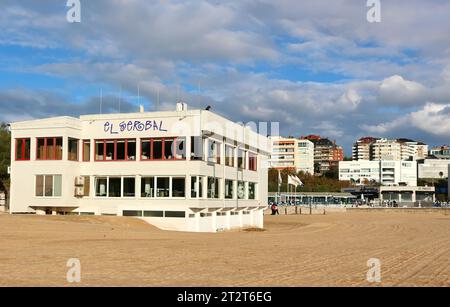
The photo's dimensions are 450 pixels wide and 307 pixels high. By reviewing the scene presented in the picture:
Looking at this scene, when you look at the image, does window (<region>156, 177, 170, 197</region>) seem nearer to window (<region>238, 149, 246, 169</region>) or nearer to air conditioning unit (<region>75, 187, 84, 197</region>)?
air conditioning unit (<region>75, 187, 84, 197</region>)

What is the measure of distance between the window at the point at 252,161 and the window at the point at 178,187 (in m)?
11.3

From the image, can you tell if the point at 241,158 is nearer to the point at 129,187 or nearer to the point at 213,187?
the point at 213,187

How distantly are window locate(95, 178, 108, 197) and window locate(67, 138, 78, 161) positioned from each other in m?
2.16

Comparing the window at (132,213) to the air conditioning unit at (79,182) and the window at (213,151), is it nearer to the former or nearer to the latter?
the air conditioning unit at (79,182)

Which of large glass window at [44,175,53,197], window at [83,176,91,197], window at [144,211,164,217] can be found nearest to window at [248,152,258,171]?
window at [144,211,164,217]

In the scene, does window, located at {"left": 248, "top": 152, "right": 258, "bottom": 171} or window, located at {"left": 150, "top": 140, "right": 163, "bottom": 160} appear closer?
window, located at {"left": 150, "top": 140, "right": 163, "bottom": 160}

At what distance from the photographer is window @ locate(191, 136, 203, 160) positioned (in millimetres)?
37344

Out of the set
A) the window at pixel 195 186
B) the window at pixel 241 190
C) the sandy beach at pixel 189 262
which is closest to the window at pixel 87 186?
the window at pixel 195 186

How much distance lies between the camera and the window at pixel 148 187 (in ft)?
126

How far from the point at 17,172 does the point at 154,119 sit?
1027 centimetres

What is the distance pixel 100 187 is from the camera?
131 ft

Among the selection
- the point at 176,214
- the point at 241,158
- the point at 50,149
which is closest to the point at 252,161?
the point at 241,158

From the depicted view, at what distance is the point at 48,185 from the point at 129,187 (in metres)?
5.47
